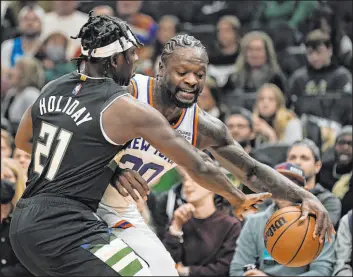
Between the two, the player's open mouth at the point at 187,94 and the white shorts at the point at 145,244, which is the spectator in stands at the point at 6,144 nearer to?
the white shorts at the point at 145,244

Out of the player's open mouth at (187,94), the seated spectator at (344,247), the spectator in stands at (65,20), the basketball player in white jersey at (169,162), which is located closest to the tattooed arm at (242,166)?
the basketball player in white jersey at (169,162)

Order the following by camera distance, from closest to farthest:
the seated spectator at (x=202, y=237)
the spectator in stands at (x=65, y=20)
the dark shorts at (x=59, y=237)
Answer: the dark shorts at (x=59, y=237) < the seated spectator at (x=202, y=237) < the spectator in stands at (x=65, y=20)

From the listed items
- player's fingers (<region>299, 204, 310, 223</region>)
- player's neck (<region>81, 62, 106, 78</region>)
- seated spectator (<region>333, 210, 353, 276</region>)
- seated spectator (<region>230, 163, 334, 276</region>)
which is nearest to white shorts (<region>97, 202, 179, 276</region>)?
player's fingers (<region>299, 204, 310, 223</region>)

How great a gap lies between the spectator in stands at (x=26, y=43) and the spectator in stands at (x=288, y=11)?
2991mm

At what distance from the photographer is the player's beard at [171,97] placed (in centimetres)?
475

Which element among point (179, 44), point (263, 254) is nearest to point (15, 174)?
point (263, 254)

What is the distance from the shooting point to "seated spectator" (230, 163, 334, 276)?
258 inches

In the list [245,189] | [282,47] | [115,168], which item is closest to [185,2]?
[282,47]

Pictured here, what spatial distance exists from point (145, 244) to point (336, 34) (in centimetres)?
561

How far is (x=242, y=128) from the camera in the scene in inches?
324

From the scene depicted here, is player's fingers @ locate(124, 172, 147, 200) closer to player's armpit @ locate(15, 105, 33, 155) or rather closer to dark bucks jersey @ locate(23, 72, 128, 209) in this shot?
dark bucks jersey @ locate(23, 72, 128, 209)

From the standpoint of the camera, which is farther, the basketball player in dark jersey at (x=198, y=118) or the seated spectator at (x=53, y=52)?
the seated spectator at (x=53, y=52)

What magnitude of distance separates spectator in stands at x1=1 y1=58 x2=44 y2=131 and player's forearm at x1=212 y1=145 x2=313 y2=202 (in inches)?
189

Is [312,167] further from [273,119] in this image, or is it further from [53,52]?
[53,52]
